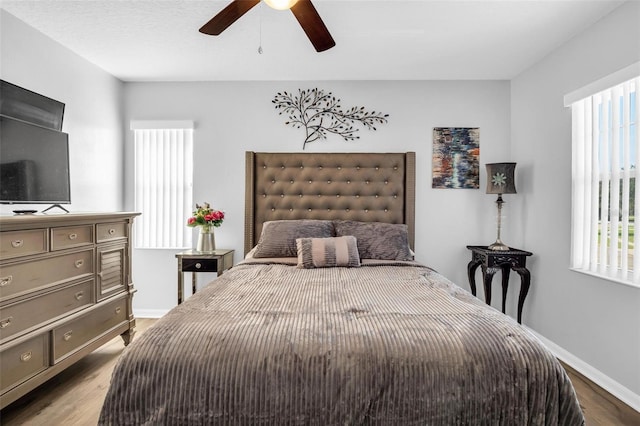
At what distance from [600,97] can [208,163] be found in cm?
348

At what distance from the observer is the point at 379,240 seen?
322cm

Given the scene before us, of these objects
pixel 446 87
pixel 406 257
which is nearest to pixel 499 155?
pixel 446 87

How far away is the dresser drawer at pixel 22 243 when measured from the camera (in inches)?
75.5

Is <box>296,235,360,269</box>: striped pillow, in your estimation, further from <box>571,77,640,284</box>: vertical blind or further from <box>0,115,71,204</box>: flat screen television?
<box>0,115,71,204</box>: flat screen television

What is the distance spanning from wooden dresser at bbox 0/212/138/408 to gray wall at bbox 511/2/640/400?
358 cm

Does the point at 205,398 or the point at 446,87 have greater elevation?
the point at 446,87

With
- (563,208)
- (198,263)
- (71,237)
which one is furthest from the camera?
(198,263)

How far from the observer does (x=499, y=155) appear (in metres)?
3.83

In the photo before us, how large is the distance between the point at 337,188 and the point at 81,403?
8.69ft

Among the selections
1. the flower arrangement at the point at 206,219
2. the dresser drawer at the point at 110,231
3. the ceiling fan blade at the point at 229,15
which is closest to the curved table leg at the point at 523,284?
the flower arrangement at the point at 206,219

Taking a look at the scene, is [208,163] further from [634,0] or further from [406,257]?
[634,0]

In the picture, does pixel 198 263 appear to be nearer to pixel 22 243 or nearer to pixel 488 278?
pixel 22 243

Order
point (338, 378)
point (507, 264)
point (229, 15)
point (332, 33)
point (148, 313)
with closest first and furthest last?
point (338, 378)
point (229, 15)
point (332, 33)
point (507, 264)
point (148, 313)

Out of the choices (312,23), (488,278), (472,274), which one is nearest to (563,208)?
(488,278)
